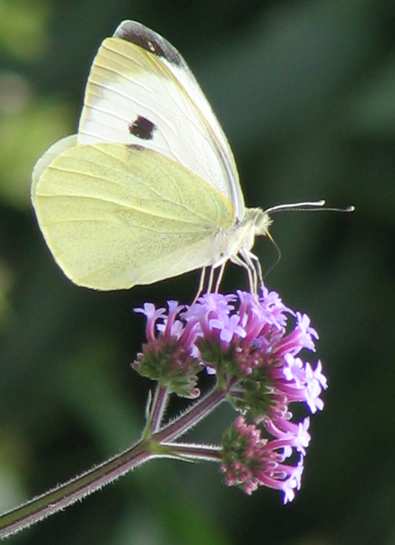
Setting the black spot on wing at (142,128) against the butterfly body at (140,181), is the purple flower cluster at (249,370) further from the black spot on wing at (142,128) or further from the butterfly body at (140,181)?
the black spot on wing at (142,128)

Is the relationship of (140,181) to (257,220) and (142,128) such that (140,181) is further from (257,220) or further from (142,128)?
(257,220)

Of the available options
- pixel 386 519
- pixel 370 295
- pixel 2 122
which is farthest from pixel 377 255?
pixel 2 122

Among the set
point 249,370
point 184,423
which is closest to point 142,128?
point 249,370

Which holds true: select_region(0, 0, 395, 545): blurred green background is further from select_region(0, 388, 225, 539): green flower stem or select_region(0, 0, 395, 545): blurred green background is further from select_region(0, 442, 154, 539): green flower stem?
select_region(0, 442, 154, 539): green flower stem

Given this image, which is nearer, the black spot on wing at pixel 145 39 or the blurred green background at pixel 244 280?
the black spot on wing at pixel 145 39

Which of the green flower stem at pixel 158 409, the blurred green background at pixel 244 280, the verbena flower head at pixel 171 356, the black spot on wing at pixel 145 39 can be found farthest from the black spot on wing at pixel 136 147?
the blurred green background at pixel 244 280

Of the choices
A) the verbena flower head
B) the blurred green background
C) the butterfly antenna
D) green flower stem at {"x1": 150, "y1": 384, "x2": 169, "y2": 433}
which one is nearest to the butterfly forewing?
the butterfly antenna
